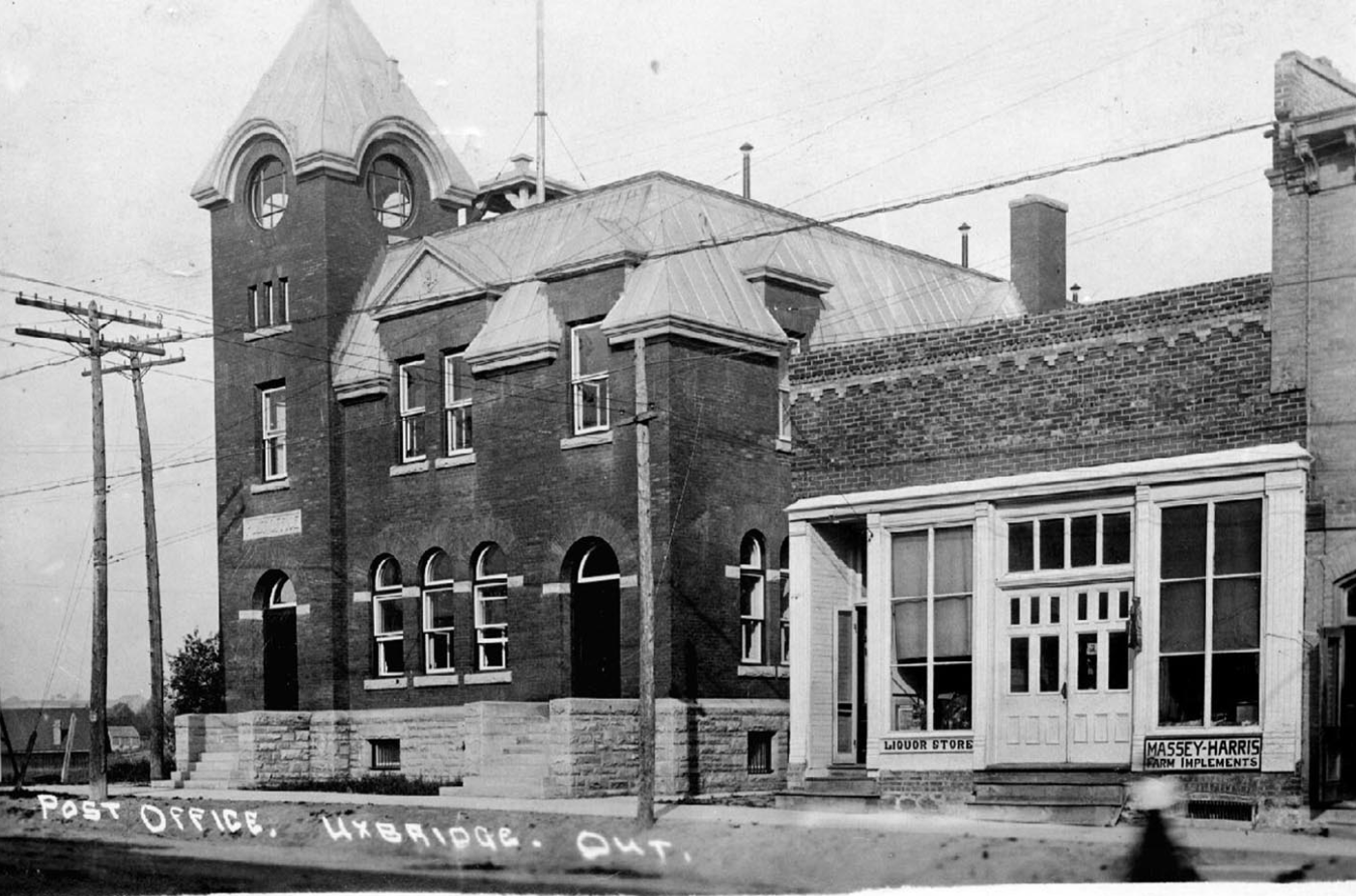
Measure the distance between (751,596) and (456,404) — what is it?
6.35 m

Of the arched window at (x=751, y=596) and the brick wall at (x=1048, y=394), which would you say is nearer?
the brick wall at (x=1048, y=394)

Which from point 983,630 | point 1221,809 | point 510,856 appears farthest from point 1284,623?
point 510,856

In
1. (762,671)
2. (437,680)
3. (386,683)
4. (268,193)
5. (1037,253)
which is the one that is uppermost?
(268,193)

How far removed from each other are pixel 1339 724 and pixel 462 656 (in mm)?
15505

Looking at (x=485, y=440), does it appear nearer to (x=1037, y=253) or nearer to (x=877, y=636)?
(x=877, y=636)

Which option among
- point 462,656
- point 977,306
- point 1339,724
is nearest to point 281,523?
point 462,656

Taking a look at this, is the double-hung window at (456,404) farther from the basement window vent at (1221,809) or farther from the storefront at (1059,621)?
the basement window vent at (1221,809)

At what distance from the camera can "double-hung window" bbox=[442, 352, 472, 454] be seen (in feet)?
101

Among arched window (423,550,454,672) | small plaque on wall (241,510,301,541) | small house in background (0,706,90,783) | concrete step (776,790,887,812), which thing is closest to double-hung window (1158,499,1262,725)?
concrete step (776,790,887,812)

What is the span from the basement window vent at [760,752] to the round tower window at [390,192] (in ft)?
41.3

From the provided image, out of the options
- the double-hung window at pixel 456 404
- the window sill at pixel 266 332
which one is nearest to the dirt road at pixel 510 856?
the double-hung window at pixel 456 404

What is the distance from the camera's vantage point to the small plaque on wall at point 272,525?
33062 millimetres

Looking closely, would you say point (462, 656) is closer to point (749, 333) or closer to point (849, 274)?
point (749, 333)

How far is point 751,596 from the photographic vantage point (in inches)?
1144
